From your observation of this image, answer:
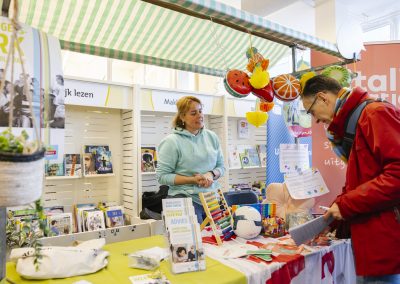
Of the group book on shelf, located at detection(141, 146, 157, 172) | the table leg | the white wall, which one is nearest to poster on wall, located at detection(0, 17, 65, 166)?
the table leg

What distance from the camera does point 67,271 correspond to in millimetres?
1416

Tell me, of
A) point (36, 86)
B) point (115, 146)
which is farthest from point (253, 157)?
point (36, 86)

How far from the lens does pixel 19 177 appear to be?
32.3 inches

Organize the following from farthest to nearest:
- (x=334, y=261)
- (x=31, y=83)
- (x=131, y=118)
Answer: (x=131, y=118) < (x=334, y=261) < (x=31, y=83)

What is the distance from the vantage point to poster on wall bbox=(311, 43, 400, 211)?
271 centimetres

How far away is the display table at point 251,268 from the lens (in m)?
1.41

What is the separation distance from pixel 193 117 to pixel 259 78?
60 cm

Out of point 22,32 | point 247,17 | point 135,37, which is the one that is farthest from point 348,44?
point 22,32

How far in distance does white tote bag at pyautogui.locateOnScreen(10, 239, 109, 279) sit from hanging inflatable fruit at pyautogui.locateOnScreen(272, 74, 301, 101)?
1689 millimetres

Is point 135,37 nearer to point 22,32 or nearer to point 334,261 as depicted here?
point 22,32

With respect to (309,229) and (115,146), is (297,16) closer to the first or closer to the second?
(115,146)

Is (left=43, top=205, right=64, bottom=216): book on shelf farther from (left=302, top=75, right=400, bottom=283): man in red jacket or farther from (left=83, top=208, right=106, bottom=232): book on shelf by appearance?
(left=302, top=75, right=400, bottom=283): man in red jacket

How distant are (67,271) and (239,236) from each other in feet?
3.34

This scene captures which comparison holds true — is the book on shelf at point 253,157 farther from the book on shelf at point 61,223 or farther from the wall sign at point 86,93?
the book on shelf at point 61,223
